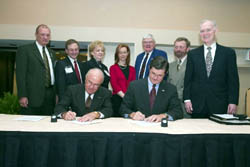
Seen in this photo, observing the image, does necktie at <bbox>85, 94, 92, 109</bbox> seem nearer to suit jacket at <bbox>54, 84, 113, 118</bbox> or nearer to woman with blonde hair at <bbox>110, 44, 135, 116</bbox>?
suit jacket at <bbox>54, 84, 113, 118</bbox>

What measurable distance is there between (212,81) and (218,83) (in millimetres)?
72

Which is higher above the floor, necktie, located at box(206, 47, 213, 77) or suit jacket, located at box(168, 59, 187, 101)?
necktie, located at box(206, 47, 213, 77)

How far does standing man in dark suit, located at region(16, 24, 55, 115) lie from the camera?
3.05 meters

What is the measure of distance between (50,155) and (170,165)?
882 mm

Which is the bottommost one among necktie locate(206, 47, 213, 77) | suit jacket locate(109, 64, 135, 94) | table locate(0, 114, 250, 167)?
table locate(0, 114, 250, 167)

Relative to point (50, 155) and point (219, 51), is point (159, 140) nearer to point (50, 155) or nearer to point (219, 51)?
point (50, 155)

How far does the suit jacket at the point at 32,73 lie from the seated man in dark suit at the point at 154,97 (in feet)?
4.38

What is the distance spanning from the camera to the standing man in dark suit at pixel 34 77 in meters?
3.05

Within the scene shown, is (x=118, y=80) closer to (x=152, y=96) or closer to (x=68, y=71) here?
(x=68, y=71)

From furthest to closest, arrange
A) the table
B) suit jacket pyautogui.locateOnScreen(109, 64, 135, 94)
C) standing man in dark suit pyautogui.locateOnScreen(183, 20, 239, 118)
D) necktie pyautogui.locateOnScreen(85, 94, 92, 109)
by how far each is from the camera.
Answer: suit jacket pyautogui.locateOnScreen(109, 64, 135, 94) < standing man in dark suit pyautogui.locateOnScreen(183, 20, 239, 118) < necktie pyautogui.locateOnScreen(85, 94, 92, 109) < the table

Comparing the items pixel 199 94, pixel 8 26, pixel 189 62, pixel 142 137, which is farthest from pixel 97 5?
pixel 142 137

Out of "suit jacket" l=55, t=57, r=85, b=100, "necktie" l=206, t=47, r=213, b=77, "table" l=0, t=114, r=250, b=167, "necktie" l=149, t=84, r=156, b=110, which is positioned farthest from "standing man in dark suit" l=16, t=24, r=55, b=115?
"necktie" l=206, t=47, r=213, b=77

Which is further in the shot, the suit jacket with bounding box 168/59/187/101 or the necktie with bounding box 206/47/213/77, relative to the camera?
the suit jacket with bounding box 168/59/187/101

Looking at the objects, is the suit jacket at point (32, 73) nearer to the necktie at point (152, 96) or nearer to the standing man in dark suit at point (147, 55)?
Answer: the standing man in dark suit at point (147, 55)
